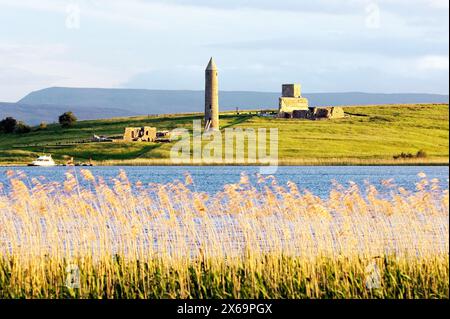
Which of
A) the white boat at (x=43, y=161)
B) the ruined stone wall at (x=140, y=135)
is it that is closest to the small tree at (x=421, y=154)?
the ruined stone wall at (x=140, y=135)

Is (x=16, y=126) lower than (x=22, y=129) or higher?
higher

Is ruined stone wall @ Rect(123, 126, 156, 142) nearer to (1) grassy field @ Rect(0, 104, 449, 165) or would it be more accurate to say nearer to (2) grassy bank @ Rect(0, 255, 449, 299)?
(1) grassy field @ Rect(0, 104, 449, 165)

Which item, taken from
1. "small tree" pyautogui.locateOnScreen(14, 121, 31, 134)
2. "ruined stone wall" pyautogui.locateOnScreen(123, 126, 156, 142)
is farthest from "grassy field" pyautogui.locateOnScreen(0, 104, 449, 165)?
"ruined stone wall" pyautogui.locateOnScreen(123, 126, 156, 142)

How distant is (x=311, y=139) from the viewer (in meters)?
124

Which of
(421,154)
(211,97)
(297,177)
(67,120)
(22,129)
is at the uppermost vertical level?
(211,97)

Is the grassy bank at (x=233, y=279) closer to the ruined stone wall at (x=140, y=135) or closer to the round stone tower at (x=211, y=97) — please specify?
the ruined stone wall at (x=140, y=135)

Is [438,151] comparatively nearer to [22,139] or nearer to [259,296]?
[22,139]

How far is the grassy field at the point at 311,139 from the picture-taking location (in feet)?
374

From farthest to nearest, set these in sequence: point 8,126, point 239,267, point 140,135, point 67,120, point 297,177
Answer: point 67,120
point 8,126
point 140,135
point 297,177
point 239,267

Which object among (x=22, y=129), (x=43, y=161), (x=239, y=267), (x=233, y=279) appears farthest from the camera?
(x=22, y=129)

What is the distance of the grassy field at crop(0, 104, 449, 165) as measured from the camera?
114 m

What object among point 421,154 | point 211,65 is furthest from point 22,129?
point 421,154

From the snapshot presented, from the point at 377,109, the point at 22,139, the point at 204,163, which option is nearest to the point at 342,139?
the point at 204,163

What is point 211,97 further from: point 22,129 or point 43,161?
point 43,161
